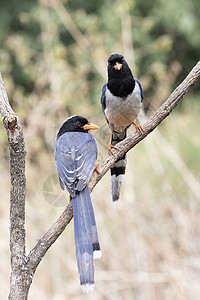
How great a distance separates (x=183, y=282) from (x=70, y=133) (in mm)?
2827

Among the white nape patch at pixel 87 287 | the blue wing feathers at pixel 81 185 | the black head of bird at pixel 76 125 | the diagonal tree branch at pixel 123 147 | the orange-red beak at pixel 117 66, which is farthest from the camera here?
the black head of bird at pixel 76 125

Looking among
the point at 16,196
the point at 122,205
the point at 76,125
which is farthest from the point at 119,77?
the point at 122,205

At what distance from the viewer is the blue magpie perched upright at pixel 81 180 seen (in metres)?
2.02

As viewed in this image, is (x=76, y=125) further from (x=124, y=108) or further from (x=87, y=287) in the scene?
(x=87, y=287)

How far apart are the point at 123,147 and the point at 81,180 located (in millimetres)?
299

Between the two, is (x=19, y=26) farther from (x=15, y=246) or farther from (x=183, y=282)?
(x=15, y=246)

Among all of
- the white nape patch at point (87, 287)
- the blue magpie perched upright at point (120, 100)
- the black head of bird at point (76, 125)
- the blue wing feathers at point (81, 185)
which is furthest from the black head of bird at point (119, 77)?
the white nape patch at point (87, 287)

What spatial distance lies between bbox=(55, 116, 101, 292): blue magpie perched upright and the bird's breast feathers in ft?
0.97

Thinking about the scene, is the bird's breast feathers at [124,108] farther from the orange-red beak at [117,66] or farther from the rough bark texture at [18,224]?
the rough bark texture at [18,224]

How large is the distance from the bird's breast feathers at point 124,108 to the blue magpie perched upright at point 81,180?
30 cm

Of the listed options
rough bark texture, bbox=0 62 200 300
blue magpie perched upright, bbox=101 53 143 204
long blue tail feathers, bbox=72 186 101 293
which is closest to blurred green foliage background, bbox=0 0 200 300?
blue magpie perched upright, bbox=101 53 143 204

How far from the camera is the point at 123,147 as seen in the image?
2.57m

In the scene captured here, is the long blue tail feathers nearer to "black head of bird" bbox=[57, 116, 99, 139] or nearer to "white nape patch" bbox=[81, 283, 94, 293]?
"white nape patch" bbox=[81, 283, 94, 293]

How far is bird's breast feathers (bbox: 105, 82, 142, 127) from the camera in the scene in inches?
133
